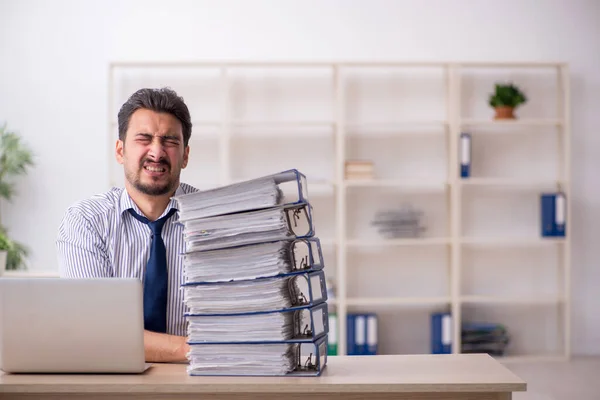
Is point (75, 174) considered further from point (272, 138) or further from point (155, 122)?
point (155, 122)

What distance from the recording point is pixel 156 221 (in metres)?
2.35

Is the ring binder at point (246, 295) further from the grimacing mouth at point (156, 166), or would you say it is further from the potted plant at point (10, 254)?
the potted plant at point (10, 254)

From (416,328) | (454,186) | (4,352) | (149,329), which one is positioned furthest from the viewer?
(416,328)

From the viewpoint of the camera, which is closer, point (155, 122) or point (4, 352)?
point (4, 352)

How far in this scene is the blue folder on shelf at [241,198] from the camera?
171 centimetres

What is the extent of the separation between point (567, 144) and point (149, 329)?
13.1ft

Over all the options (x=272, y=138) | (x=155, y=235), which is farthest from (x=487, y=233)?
(x=155, y=235)

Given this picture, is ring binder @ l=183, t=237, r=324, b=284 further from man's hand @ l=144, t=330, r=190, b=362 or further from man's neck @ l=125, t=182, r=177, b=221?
man's neck @ l=125, t=182, r=177, b=221

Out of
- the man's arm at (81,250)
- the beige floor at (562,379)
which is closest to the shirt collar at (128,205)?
the man's arm at (81,250)

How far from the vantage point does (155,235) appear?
2.33 m

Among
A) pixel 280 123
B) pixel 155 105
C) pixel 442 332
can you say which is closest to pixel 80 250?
pixel 155 105

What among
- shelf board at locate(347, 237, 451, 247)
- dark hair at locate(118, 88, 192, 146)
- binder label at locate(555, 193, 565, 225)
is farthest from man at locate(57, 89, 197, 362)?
binder label at locate(555, 193, 565, 225)

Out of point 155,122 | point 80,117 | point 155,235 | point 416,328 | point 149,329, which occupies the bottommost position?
point 416,328

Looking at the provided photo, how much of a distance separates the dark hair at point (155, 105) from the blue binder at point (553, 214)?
3746 millimetres
